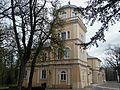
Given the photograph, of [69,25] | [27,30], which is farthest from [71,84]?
[27,30]

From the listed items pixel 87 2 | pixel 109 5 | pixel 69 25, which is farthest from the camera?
pixel 69 25

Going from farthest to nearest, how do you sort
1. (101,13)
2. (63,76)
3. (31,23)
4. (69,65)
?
(63,76) → (69,65) → (31,23) → (101,13)

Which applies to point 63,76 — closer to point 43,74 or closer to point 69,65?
point 69,65

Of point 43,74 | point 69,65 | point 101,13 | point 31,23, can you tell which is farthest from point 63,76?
point 101,13

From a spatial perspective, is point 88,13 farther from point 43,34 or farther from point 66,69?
point 66,69

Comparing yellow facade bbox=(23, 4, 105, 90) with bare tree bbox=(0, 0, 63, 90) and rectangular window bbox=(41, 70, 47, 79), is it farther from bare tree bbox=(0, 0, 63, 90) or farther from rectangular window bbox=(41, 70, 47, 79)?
bare tree bbox=(0, 0, 63, 90)

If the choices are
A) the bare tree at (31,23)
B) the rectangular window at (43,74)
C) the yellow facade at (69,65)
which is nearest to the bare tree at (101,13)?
the bare tree at (31,23)

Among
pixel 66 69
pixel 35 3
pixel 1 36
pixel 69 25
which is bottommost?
pixel 66 69

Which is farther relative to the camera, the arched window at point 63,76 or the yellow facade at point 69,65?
the arched window at point 63,76

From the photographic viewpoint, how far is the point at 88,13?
10367mm

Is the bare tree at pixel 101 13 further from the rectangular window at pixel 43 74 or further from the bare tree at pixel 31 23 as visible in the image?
the rectangular window at pixel 43 74

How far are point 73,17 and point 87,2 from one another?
31.3 metres

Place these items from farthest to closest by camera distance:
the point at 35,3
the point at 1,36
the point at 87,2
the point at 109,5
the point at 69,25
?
1. the point at 69,25
2. the point at 1,36
3. the point at 35,3
4. the point at 87,2
5. the point at 109,5

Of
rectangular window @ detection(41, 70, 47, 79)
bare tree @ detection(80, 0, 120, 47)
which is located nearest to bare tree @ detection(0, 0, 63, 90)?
bare tree @ detection(80, 0, 120, 47)
